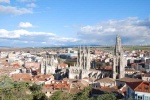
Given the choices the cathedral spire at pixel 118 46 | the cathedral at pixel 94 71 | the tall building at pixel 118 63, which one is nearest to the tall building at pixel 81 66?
the cathedral at pixel 94 71

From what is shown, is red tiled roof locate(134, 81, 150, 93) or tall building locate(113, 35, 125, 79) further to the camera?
tall building locate(113, 35, 125, 79)

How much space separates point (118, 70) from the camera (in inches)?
2879

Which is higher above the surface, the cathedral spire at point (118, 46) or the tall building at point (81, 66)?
the cathedral spire at point (118, 46)

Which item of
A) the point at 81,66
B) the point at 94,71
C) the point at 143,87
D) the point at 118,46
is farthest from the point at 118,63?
the point at 143,87

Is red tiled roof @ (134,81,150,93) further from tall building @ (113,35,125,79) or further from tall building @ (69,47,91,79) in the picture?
tall building @ (69,47,91,79)

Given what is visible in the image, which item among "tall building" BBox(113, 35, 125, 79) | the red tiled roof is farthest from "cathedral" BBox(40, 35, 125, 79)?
the red tiled roof

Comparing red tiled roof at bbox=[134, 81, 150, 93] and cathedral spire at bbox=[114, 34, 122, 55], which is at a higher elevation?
cathedral spire at bbox=[114, 34, 122, 55]

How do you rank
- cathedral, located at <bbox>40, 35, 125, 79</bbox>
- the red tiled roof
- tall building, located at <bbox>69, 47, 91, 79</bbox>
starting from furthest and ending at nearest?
tall building, located at <bbox>69, 47, 91, 79</bbox> → cathedral, located at <bbox>40, 35, 125, 79</bbox> → the red tiled roof

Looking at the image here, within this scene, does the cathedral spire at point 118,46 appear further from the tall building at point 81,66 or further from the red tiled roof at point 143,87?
the red tiled roof at point 143,87

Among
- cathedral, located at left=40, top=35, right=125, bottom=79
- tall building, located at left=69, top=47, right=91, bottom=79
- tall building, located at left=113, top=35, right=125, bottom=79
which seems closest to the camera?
tall building, located at left=113, top=35, right=125, bottom=79

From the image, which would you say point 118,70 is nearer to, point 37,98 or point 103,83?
point 103,83

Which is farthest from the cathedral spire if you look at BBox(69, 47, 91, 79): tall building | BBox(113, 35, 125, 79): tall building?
BBox(69, 47, 91, 79): tall building

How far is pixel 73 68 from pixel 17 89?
32.4 m

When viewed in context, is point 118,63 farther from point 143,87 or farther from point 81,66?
point 143,87
